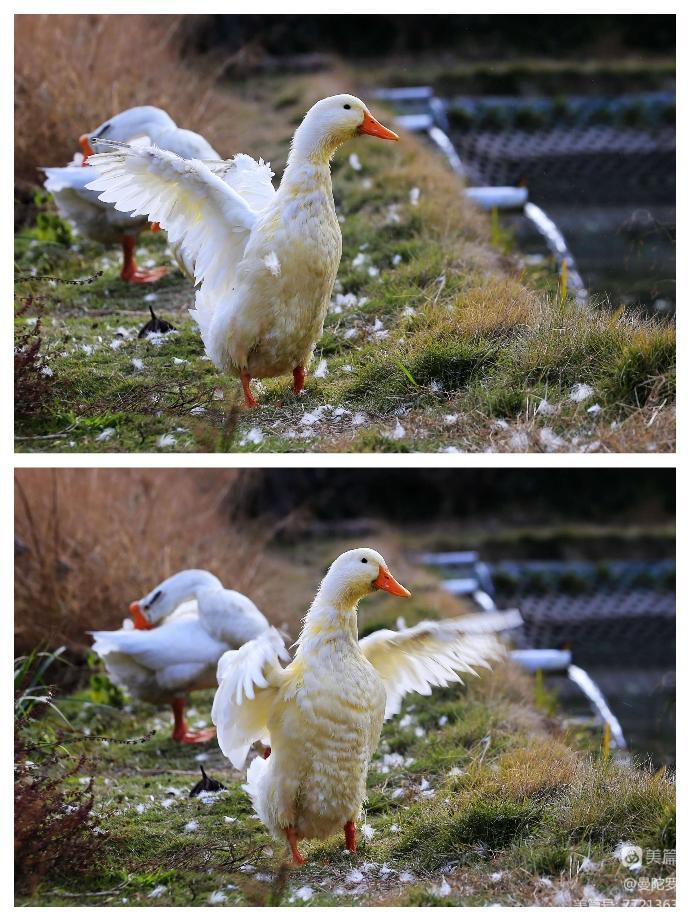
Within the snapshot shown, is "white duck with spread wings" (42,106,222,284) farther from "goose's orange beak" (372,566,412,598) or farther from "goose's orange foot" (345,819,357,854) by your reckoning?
"goose's orange foot" (345,819,357,854)

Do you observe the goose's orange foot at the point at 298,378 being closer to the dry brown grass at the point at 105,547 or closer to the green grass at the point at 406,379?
the green grass at the point at 406,379

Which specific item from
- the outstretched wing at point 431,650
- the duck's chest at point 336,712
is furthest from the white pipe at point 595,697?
the duck's chest at point 336,712

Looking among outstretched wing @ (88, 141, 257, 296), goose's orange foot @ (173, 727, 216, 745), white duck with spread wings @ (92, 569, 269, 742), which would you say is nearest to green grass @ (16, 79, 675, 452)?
outstretched wing @ (88, 141, 257, 296)

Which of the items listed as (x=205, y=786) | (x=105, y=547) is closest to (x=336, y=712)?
(x=205, y=786)

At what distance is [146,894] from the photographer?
15.6 feet

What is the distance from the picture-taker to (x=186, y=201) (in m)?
4.89

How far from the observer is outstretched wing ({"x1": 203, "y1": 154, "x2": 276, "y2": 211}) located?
5.39m

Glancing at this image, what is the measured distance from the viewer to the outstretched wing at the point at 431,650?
475 cm

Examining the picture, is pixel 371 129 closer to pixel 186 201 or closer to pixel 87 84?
pixel 186 201

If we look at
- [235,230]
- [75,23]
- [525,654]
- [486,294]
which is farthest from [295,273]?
[75,23]

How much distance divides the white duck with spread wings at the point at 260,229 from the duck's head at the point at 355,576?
2.72 ft

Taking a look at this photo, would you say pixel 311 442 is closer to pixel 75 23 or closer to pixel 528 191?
pixel 528 191

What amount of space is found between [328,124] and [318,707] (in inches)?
78.5

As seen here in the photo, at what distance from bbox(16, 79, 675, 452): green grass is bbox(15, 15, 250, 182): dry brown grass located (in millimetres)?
1372
